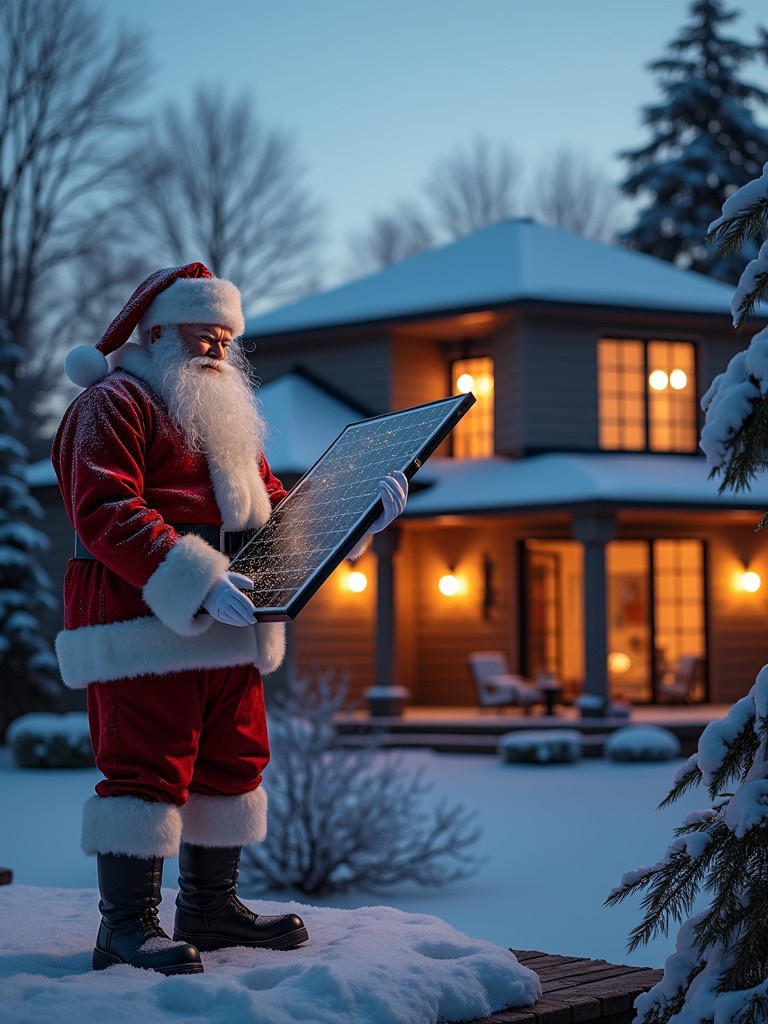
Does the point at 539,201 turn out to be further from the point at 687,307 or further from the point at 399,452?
the point at 399,452

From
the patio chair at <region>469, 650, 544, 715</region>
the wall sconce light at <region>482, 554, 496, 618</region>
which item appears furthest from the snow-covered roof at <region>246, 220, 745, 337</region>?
the patio chair at <region>469, 650, 544, 715</region>

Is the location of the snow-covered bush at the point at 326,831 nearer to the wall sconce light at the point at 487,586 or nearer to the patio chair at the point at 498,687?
the patio chair at the point at 498,687

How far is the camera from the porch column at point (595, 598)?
55.4 feet

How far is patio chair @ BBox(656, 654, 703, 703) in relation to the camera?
18903 millimetres

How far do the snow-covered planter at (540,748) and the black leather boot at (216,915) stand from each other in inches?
434

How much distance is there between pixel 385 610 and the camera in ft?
58.2

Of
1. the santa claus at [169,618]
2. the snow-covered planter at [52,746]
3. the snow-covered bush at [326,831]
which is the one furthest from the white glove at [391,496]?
the snow-covered planter at [52,746]

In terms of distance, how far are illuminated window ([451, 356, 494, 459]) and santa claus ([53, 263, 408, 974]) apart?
1523 cm

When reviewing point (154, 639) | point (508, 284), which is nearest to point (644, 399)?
point (508, 284)

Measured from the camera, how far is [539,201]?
40.3m

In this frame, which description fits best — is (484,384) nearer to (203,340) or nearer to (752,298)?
(203,340)

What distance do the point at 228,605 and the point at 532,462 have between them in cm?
1497

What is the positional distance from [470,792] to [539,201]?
30.0 metres

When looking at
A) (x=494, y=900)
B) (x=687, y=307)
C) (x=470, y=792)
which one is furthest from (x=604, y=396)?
(x=494, y=900)
